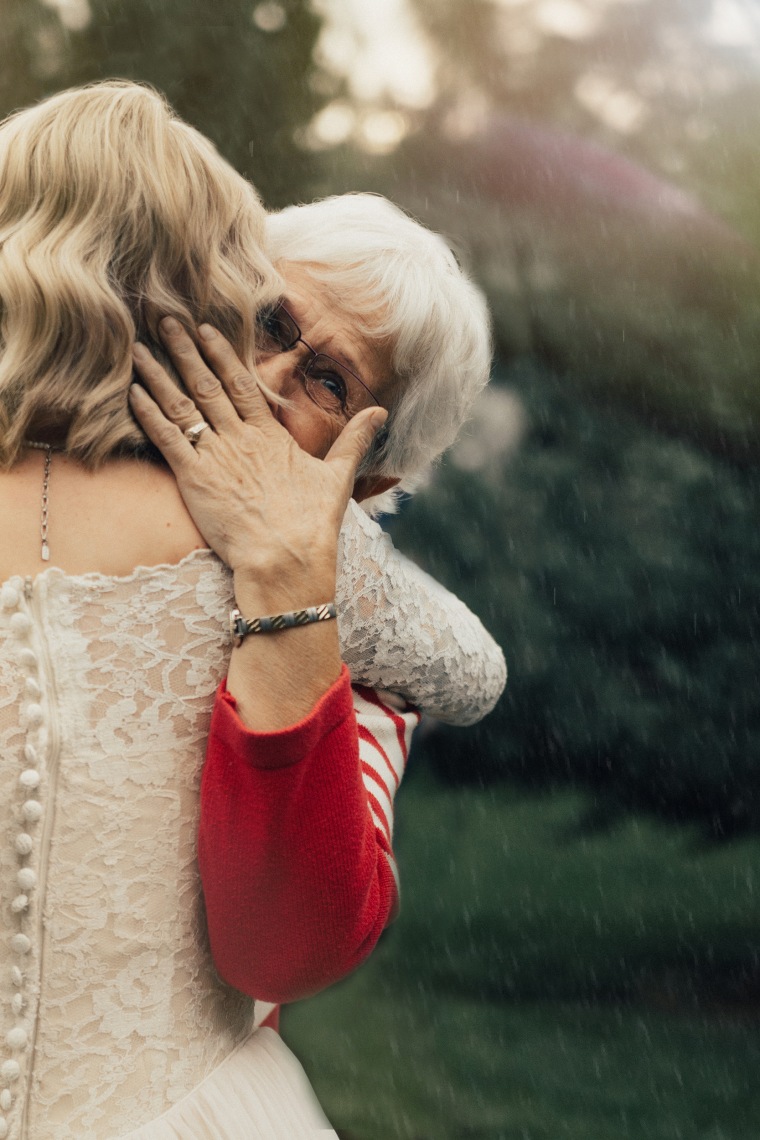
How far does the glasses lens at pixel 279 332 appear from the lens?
1.11 metres

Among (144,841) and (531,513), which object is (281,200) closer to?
(531,513)

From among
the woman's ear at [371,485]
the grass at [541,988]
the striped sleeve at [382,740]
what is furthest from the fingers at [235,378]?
the grass at [541,988]

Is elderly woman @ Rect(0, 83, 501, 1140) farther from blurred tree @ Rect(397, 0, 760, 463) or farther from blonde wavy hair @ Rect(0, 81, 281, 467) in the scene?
blurred tree @ Rect(397, 0, 760, 463)

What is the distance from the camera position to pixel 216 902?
0.84 metres

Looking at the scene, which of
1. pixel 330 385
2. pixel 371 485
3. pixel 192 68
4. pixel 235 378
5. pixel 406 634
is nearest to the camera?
pixel 235 378

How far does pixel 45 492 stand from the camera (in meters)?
0.78

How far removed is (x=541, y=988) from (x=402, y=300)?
2242 millimetres

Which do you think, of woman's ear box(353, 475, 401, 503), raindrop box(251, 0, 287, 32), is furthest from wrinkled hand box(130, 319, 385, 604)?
raindrop box(251, 0, 287, 32)

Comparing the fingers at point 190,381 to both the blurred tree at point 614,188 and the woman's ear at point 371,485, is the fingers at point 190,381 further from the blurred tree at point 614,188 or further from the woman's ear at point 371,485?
the blurred tree at point 614,188

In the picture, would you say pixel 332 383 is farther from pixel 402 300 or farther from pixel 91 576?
pixel 91 576

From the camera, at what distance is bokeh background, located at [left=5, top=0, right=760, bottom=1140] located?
2.81m

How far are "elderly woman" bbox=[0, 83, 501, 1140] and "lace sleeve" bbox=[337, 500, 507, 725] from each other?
0.28 ft

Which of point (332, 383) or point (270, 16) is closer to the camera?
point (332, 383)

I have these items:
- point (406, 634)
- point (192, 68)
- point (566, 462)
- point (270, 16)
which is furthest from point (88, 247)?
point (270, 16)
